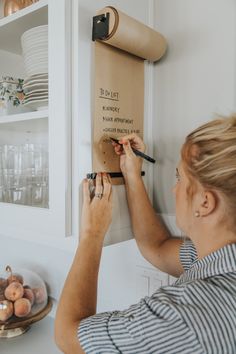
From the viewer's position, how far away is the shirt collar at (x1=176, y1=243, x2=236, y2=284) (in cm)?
59

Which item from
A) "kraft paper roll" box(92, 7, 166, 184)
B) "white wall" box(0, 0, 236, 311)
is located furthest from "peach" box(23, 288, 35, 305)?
"kraft paper roll" box(92, 7, 166, 184)

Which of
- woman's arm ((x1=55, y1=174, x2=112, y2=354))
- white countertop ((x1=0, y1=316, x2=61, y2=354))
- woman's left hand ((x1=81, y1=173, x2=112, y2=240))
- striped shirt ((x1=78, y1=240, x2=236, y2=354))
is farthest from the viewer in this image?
white countertop ((x1=0, y1=316, x2=61, y2=354))

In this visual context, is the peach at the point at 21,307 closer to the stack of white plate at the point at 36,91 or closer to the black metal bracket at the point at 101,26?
the stack of white plate at the point at 36,91

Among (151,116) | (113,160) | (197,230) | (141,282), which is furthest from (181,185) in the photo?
(141,282)

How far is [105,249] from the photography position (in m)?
1.16

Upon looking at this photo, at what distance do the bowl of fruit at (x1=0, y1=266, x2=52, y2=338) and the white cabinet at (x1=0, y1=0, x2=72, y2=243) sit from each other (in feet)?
0.93

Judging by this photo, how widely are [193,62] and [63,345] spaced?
80 centimetres

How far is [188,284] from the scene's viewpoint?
590 millimetres

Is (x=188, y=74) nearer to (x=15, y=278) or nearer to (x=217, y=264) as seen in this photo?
(x=217, y=264)

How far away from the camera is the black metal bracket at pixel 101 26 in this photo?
0.77 meters

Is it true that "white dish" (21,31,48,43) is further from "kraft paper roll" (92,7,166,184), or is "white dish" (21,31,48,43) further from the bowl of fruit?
the bowl of fruit

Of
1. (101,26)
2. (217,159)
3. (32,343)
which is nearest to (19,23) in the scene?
(101,26)

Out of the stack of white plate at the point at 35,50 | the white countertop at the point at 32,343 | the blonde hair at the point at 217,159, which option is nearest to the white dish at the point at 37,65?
the stack of white plate at the point at 35,50

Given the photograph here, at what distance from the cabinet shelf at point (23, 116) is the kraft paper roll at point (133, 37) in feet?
0.79
